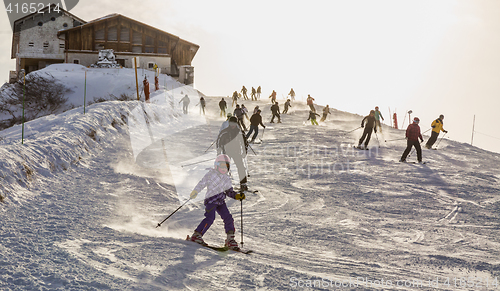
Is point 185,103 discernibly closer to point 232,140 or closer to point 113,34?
point 232,140

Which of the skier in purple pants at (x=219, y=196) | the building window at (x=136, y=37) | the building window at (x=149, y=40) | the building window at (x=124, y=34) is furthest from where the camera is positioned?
the building window at (x=149, y=40)

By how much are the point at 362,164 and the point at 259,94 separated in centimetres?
3111

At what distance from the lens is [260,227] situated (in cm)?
686

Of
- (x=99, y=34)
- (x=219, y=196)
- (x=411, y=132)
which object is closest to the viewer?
(x=219, y=196)

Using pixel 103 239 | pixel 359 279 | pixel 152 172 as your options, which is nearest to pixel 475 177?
pixel 359 279

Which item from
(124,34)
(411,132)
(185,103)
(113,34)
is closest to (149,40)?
(124,34)

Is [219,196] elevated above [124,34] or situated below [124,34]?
below

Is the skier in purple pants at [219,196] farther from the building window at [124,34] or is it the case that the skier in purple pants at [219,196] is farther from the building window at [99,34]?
the building window at [99,34]

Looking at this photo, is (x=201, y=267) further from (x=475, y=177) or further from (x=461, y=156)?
(x=461, y=156)

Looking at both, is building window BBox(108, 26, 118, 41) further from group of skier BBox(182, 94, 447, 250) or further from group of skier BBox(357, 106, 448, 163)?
group of skier BBox(357, 106, 448, 163)

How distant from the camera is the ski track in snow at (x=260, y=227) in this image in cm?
424

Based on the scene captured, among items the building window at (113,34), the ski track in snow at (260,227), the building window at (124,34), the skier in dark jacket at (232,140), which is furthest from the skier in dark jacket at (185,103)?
the building window at (113,34)

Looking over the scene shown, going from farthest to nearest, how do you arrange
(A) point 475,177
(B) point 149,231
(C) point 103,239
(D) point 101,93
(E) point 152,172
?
(D) point 101,93
(A) point 475,177
(E) point 152,172
(B) point 149,231
(C) point 103,239

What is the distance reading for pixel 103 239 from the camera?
511 cm
